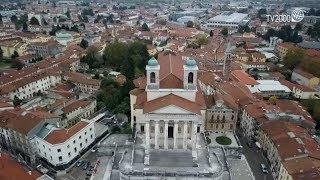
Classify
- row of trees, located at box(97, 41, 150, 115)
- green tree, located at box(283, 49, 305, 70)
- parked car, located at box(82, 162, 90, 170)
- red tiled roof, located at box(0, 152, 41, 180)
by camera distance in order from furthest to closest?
green tree, located at box(283, 49, 305, 70) < row of trees, located at box(97, 41, 150, 115) < parked car, located at box(82, 162, 90, 170) < red tiled roof, located at box(0, 152, 41, 180)

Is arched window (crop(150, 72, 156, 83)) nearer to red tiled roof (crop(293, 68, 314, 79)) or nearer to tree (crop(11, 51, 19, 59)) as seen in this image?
red tiled roof (crop(293, 68, 314, 79))

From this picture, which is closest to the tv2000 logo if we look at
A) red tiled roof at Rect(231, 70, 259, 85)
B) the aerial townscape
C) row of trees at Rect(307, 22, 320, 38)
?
row of trees at Rect(307, 22, 320, 38)

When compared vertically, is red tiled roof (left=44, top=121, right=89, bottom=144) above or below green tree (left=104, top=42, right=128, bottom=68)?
below

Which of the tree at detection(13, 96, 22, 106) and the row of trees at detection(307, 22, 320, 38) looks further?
the row of trees at detection(307, 22, 320, 38)

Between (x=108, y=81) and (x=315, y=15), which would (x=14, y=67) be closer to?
(x=108, y=81)

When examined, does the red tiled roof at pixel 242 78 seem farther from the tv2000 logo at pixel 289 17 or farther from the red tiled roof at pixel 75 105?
the tv2000 logo at pixel 289 17
